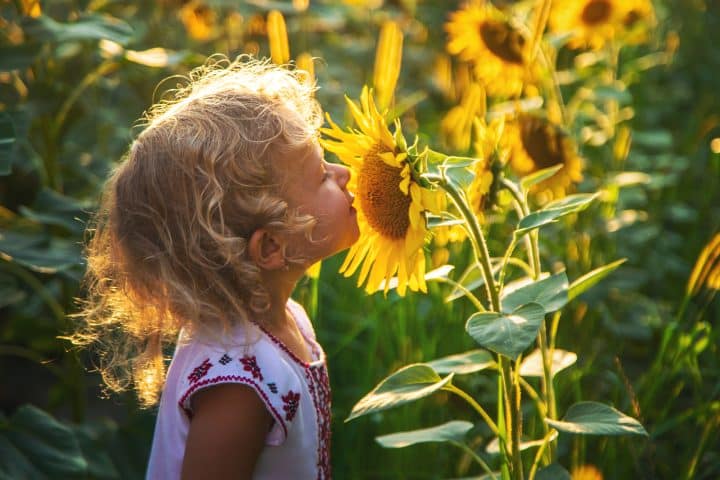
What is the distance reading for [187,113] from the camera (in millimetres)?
1143

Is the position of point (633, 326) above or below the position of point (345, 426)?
above

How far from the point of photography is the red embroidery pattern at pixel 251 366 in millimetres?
1102

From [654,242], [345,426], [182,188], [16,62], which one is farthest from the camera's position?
[654,242]

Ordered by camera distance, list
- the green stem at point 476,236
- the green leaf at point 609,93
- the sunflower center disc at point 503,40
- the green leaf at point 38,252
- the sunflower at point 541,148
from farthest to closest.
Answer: the green leaf at point 609,93
the sunflower center disc at point 503,40
the sunflower at point 541,148
the green leaf at point 38,252
the green stem at point 476,236

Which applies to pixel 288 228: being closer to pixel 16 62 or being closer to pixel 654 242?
pixel 16 62

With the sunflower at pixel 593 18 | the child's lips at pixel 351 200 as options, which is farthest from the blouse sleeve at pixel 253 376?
the sunflower at pixel 593 18

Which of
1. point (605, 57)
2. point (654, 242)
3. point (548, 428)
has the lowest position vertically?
point (548, 428)

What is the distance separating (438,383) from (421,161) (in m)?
0.25

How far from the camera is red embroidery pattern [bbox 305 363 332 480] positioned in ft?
4.00

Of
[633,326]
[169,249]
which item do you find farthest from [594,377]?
[169,249]

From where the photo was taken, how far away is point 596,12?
222 centimetres

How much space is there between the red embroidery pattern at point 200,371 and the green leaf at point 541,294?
0.36 meters

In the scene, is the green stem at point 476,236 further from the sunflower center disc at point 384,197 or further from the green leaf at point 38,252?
the green leaf at point 38,252

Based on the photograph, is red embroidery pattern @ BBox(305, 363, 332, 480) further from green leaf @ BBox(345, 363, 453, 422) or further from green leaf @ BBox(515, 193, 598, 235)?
A: green leaf @ BBox(515, 193, 598, 235)
